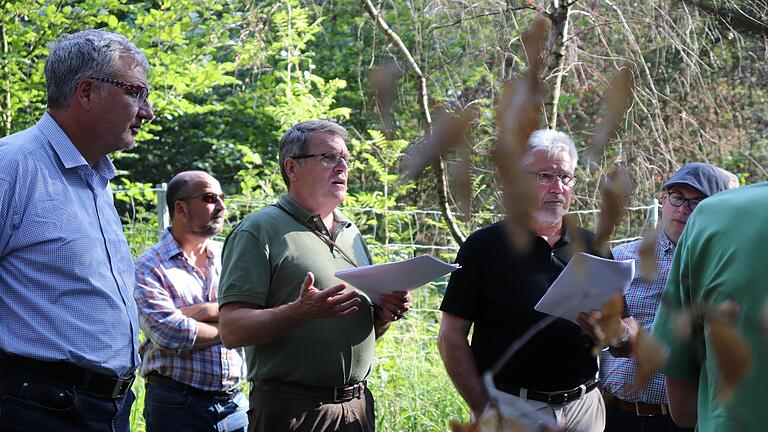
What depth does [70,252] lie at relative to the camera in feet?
7.96

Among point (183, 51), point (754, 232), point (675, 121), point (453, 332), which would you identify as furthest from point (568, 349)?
point (183, 51)

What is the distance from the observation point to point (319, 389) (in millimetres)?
3107

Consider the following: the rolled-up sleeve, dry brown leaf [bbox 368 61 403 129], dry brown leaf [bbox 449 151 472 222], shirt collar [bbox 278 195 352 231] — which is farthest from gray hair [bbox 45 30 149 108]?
dry brown leaf [bbox 449 151 472 222]

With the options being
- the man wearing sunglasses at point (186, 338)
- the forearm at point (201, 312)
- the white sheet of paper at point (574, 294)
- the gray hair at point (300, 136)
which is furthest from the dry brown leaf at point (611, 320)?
the forearm at point (201, 312)

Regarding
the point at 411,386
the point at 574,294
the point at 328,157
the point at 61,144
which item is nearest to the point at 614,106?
the point at 574,294

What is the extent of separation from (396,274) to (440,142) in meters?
2.12

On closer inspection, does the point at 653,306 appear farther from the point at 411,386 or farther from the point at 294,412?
the point at 411,386

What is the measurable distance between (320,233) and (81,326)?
1.10m

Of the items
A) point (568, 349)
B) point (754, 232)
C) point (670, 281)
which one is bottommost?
point (568, 349)

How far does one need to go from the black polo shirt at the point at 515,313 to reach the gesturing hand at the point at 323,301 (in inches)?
16.2

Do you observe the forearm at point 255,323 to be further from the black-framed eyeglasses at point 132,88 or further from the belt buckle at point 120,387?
the black-framed eyeglasses at point 132,88

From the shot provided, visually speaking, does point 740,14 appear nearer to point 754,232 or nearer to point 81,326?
point 754,232

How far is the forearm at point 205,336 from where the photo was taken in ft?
11.9

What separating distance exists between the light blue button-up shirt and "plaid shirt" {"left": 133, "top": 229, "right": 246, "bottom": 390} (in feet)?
3.25
